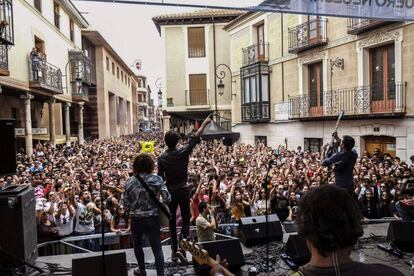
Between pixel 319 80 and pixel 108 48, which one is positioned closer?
pixel 319 80

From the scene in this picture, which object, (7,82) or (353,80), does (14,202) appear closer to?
(7,82)

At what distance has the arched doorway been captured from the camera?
13781 millimetres

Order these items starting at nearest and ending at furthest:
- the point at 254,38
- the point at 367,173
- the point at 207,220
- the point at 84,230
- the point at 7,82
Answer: the point at 207,220
the point at 84,230
the point at 367,173
the point at 7,82
the point at 254,38

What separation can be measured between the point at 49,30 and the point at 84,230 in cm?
1751

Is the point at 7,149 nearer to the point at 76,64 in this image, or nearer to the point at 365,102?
the point at 365,102

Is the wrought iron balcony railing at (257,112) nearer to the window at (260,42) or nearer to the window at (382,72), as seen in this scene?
the window at (260,42)

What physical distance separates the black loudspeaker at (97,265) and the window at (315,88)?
14383mm

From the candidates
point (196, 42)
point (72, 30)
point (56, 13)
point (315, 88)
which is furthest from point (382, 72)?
point (72, 30)

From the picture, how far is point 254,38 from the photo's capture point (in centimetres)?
Answer: 2353

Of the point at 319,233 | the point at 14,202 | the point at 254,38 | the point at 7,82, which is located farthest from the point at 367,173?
the point at 254,38

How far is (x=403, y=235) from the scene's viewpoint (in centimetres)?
545

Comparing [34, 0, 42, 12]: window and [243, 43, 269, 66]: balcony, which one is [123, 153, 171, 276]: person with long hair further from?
[34, 0, 42, 12]: window

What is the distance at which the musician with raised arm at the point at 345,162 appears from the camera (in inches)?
238

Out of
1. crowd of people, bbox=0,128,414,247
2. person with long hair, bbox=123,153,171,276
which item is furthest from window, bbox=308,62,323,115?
person with long hair, bbox=123,153,171,276
